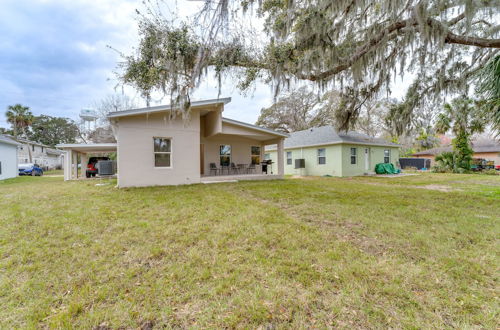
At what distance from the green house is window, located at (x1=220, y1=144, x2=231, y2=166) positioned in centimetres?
535

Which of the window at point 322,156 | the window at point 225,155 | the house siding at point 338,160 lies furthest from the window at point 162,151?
the window at point 322,156

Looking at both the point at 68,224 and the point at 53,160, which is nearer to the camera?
the point at 68,224

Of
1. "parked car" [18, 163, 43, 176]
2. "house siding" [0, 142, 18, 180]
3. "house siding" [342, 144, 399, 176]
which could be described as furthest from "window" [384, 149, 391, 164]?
"parked car" [18, 163, 43, 176]

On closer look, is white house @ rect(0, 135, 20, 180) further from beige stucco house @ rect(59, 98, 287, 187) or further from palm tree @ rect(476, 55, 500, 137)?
palm tree @ rect(476, 55, 500, 137)

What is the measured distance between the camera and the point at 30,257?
281 centimetres

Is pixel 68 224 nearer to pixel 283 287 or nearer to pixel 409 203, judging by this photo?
pixel 283 287

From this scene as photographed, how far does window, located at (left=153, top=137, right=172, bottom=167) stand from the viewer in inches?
351

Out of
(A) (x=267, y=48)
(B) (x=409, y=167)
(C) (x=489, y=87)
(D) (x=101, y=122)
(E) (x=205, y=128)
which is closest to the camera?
(C) (x=489, y=87)

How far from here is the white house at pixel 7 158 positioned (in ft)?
47.3

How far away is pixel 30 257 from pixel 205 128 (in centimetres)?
921

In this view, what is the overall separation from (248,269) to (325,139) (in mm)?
14169

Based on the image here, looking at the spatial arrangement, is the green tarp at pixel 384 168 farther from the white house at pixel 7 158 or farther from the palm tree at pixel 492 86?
the white house at pixel 7 158

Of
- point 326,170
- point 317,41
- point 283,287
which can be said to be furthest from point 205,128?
point 283,287

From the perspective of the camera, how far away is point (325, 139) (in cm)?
1524
